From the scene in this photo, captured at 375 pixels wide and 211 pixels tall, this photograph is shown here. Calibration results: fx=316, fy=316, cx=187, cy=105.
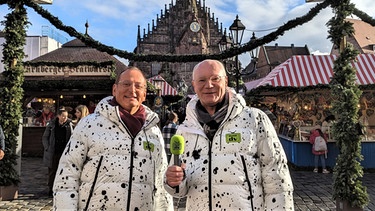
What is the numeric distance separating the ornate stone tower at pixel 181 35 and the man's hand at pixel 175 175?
45515mm

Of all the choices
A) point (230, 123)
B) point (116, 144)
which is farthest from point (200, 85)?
point (116, 144)

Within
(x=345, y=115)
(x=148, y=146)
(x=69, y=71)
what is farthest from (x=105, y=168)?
(x=69, y=71)

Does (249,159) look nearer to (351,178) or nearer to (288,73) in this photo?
(351,178)

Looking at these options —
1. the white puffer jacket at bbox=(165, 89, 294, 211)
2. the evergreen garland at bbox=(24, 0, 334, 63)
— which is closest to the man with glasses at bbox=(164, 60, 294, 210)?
the white puffer jacket at bbox=(165, 89, 294, 211)

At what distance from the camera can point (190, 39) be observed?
5097cm

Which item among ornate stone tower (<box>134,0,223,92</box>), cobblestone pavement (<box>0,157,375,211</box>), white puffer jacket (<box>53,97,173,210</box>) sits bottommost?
cobblestone pavement (<box>0,157,375,211</box>)

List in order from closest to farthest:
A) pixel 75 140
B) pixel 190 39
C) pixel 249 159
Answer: pixel 249 159
pixel 75 140
pixel 190 39

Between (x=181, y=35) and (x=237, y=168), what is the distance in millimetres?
50693

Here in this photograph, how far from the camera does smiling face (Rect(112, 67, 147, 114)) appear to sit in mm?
2203

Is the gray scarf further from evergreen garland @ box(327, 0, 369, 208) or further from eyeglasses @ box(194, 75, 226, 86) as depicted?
evergreen garland @ box(327, 0, 369, 208)

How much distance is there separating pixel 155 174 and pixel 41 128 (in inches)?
498

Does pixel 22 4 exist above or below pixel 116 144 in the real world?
above

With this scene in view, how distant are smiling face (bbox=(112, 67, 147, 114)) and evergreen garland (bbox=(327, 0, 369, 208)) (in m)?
4.03

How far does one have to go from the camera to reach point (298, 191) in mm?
7203
